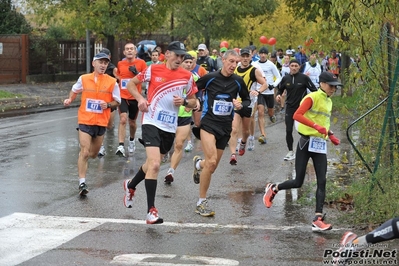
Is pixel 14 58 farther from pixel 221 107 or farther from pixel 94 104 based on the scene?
→ pixel 221 107

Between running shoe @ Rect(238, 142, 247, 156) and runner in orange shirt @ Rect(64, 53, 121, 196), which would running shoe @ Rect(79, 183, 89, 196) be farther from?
running shoe @ Rect(238, 142, 247, 156)

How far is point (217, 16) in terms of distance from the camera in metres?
42.0

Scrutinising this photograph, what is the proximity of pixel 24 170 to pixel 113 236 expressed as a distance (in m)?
4.57

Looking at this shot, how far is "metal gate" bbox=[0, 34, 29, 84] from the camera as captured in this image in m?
31.4

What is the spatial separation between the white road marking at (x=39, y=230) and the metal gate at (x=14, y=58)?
23.0m

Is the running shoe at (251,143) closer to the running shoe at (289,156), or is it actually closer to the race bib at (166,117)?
the running shoe at (289,156)

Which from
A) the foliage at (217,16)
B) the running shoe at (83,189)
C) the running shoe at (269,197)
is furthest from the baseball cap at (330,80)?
the foliage at (217,16)

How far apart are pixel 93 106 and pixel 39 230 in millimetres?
2760

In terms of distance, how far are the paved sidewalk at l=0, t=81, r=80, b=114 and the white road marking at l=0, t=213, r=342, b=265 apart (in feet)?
44.5

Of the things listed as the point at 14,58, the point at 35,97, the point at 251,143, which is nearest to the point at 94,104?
the point at 251,143

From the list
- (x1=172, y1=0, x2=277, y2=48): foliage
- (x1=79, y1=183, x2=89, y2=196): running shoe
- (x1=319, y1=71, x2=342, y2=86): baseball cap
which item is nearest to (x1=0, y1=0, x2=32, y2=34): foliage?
(x1=172, y1=0, x2=277, y2=48): foliage

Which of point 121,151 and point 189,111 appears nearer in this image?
point 189,111

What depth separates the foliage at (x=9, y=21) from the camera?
33.7 metres

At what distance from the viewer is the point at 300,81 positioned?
46.8 ft
